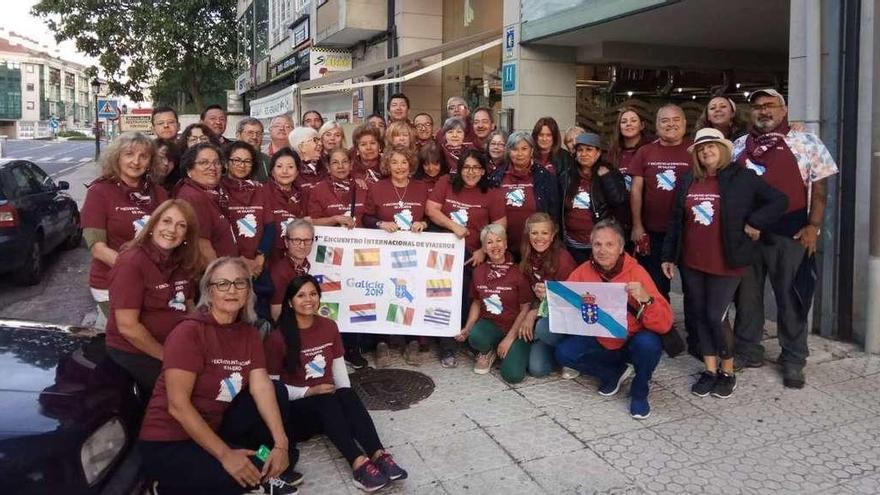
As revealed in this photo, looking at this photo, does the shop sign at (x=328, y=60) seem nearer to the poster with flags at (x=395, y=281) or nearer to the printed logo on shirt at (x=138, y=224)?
the poster with flags at (x=395, y=281)

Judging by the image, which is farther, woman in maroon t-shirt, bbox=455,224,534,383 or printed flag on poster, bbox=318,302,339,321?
printed flag on poster, bbox=318,302,339,321

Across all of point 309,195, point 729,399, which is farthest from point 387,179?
point 729,399

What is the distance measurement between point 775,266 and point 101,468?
443 centimetres

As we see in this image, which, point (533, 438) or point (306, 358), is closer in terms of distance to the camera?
point (306, 358)

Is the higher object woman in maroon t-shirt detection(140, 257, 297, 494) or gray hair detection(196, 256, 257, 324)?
gray hair detection(196, 256, 257, 324)

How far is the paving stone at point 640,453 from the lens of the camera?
3.59 m

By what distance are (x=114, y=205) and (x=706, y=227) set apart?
3.83m

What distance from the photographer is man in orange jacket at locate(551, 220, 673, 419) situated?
4273 millimetres

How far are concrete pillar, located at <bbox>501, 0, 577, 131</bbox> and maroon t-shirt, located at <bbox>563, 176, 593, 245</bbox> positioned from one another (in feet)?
16.8

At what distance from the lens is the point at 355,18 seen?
47.0 feet

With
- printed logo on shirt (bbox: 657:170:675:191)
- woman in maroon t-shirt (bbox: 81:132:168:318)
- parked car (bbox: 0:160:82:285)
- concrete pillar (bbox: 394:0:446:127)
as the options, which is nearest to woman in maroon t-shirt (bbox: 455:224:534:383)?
printed logo on shirt (bbox: 657:170:675:191)

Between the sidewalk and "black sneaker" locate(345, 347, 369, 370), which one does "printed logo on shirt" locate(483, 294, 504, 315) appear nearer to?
the sidewalk

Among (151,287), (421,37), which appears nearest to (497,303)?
(151,287)

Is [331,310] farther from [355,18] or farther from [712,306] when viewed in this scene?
[355,18]
